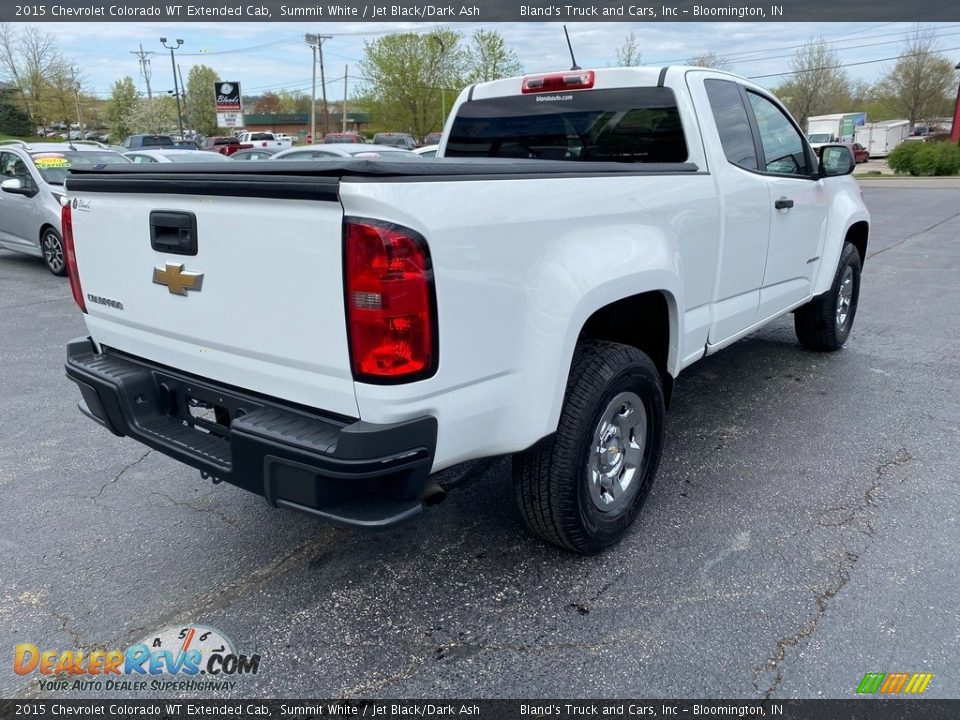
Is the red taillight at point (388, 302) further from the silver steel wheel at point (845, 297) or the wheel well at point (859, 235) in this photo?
the wheel well at point (859, 235)

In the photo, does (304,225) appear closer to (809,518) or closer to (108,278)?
(108,278)

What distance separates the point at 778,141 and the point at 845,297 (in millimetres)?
1941

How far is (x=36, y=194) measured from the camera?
9586 millimetres

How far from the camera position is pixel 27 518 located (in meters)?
3.40

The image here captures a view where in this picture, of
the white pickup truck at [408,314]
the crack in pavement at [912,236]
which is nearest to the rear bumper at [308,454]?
the white pickup truck at [408,314]

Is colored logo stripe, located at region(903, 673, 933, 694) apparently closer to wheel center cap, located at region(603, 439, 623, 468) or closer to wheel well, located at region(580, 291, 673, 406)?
wheel center cap, located at region(603, 439, 623, 468)

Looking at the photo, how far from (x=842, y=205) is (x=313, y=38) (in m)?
57.1

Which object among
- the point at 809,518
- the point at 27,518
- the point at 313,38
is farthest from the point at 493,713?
the point at 313,38

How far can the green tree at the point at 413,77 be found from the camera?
56.5 meters

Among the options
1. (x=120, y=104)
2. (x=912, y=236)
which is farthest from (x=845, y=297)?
(x=120, y=104)

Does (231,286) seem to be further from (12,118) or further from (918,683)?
(12,118)

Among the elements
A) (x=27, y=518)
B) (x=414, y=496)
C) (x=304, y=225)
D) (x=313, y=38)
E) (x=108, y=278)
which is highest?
(x=313, y=38)

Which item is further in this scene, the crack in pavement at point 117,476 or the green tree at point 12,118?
the green tree at point 12,118

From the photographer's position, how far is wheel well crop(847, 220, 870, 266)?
5674 mm
